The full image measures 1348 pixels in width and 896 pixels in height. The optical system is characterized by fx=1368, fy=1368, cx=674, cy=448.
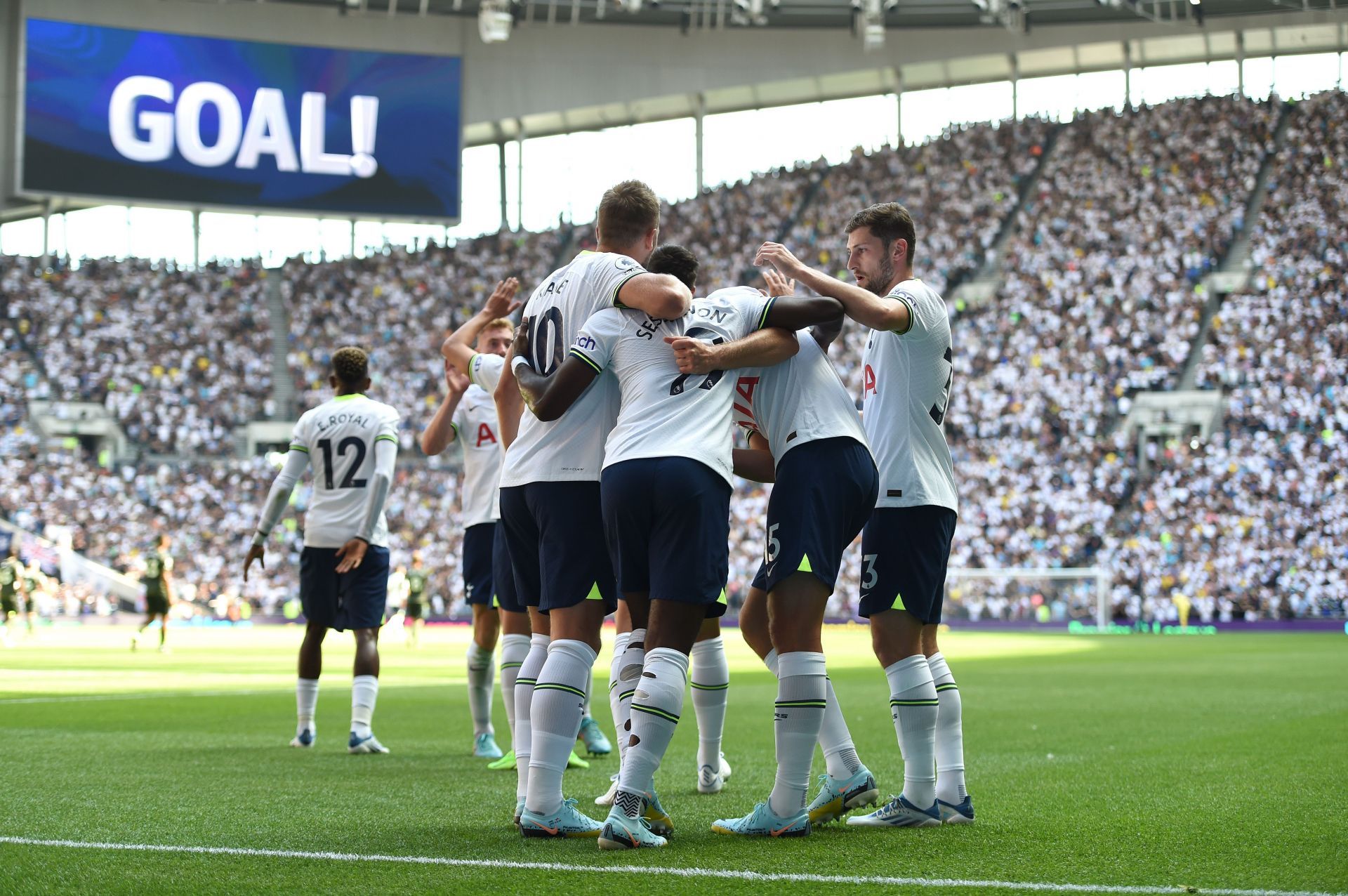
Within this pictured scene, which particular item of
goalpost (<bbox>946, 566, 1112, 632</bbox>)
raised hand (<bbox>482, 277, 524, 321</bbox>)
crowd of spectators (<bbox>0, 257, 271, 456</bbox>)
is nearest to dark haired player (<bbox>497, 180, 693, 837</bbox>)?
raised hand (<bbox>482, 277, 524, 321</bbox>)

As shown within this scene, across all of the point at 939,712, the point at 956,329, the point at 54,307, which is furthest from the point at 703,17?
the point at 939,712

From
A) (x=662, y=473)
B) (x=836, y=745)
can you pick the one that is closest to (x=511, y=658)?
(x=836, y=745)

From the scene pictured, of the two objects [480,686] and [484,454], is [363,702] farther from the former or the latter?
[484,454]

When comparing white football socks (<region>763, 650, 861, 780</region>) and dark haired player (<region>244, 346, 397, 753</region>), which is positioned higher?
dark haired player (<region>244, 346, 397, 753</region>)

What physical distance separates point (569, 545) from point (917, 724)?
164 centimetres

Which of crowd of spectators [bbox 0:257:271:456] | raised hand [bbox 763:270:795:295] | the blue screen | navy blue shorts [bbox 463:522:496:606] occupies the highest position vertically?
the blue screen

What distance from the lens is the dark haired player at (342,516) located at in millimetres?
9273

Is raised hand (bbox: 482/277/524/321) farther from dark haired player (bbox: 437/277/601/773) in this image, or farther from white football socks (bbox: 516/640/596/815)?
white football socks (bbox: 516/640/596/815)

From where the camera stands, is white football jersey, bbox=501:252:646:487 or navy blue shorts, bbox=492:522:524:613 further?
navy blue shorts, bbox=492:522:524:613

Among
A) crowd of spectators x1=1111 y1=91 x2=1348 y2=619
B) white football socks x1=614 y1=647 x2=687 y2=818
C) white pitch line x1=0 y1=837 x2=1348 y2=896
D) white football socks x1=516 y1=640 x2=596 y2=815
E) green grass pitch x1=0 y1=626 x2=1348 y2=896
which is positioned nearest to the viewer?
white pitch line x1=0 y1=837 x2=1348 y2=896

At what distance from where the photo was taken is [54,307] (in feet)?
149

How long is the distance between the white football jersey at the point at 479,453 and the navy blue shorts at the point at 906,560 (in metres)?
3.67

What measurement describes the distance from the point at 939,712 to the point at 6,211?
49.4 m

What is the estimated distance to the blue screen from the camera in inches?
1623
